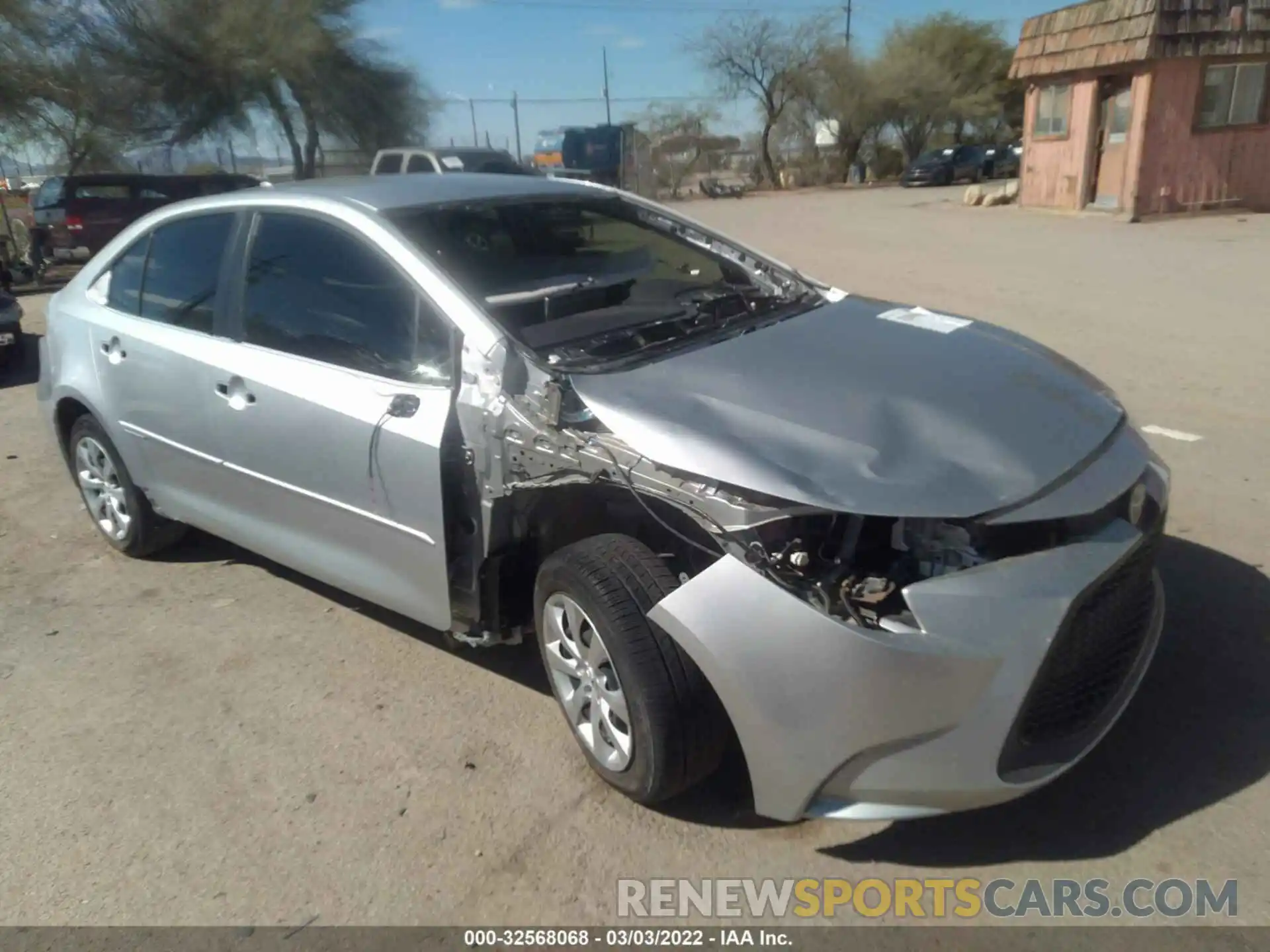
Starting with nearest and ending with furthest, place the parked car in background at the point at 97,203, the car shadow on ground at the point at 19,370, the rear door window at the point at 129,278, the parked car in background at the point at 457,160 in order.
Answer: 1. the rear door window at the point at 129,278
2. the car shadow on ground at the point at 19,370
3. the parked car in background at the point at 97,203
4. the parked car in background at the point at 457,160

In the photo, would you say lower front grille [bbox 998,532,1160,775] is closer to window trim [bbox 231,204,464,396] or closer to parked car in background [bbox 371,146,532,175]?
window trim [bbox 231,204,464,396]

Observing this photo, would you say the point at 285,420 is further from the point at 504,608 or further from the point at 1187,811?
the point at 1187,811

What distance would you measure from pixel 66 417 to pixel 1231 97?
19144mm

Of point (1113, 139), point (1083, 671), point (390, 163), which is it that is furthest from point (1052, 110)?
point (1083, 671)

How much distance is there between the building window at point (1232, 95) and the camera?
17625mm

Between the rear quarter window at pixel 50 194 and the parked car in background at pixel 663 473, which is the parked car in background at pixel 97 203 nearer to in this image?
the rear quarter window at pixel 50 194

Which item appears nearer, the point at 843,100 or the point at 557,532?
the point at 557,532

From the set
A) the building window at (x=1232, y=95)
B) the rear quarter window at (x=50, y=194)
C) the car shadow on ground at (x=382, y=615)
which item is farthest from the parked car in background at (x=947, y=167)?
the car shadow on ground at (x=382, y=615)

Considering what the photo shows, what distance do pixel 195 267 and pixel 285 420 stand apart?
1049 mm

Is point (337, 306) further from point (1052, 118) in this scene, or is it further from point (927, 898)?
point (1052, 118)

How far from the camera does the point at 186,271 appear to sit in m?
4.30

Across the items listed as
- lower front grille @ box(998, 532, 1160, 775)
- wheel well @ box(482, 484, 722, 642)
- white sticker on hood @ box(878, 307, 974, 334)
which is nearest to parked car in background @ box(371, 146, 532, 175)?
white sticker on hood @ box(878, 307, 974, 334)

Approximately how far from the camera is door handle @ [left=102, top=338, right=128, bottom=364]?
4.45 metres

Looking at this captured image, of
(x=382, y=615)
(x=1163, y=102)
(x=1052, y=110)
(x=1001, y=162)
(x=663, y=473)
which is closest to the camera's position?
(x=663, y=473)
